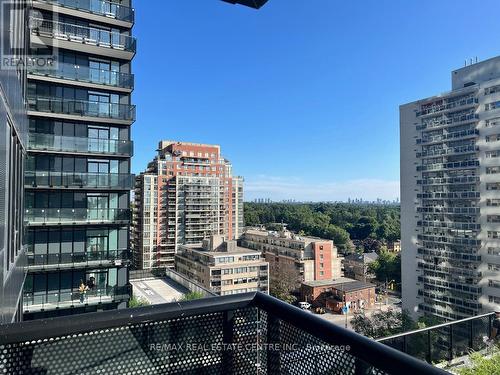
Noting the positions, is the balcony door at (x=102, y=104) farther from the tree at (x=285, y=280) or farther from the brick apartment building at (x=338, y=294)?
the brick apartment building at (x=338, y=294)

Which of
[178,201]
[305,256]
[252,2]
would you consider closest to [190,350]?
[252,2]

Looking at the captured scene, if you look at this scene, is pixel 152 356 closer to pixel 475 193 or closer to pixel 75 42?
pixel 75 42

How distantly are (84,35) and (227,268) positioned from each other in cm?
1971

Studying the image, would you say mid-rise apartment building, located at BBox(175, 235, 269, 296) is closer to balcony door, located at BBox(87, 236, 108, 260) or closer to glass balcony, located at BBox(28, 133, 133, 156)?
balcony door, located at BBox(87, 236, 108, 260)

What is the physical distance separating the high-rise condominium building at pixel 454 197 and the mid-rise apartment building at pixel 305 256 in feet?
34.4

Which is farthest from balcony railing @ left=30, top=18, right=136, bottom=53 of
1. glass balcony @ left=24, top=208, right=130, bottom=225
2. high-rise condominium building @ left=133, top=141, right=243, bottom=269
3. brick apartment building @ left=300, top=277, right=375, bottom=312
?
high-rise condominium building @ left=133, top=141, right=243, bottom=269

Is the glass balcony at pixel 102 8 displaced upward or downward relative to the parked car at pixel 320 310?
upward

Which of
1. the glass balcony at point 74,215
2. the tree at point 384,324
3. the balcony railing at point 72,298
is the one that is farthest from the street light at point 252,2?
the tree at point 384,324

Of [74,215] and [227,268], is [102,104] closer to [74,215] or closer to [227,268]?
[74,215]

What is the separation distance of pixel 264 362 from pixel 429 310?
19668 millimetres

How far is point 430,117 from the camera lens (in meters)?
18.2

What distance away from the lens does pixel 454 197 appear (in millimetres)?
16750

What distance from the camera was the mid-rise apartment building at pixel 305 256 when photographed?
28.9 m

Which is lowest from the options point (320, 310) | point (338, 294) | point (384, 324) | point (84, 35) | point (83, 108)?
point (320, 310)
